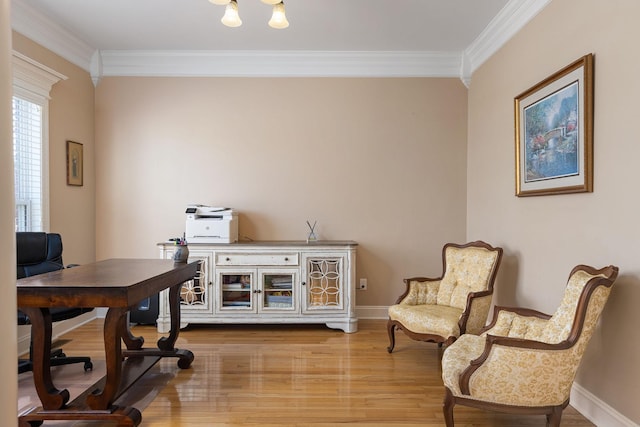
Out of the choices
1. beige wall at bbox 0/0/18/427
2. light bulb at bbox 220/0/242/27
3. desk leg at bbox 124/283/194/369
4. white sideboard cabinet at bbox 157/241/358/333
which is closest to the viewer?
beige wall at bbox 0/0/18/427

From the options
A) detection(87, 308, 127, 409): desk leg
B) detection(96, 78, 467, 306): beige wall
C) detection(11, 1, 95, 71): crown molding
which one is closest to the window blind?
detection(11, 1, 95, 71): crown molding

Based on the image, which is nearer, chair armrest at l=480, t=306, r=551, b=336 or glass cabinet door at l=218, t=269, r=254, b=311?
chair armrest at l=480, t=306, r=551, b=336

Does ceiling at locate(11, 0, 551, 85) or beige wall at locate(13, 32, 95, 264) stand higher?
ceiling at locate(11, 0, 551, 85)

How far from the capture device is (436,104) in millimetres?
4363

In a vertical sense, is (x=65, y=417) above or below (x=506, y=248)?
below

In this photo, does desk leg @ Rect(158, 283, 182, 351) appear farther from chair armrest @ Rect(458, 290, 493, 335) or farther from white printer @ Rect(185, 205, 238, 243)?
chair armrest @ Rect(458, 290, 493, 335)

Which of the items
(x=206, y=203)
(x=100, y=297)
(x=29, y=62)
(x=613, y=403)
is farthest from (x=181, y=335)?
(x=613, y=403)

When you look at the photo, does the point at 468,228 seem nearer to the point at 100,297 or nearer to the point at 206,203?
the point at 206,203

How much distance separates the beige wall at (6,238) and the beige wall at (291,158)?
10.9 feet

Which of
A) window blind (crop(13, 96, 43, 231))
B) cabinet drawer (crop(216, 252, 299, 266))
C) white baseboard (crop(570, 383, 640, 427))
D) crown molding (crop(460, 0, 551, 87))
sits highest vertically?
crown molding (crop(460, 0, 551, 87))

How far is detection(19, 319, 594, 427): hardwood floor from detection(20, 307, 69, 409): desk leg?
221mm

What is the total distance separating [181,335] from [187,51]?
9.64 feet

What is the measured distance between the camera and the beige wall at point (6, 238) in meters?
1.00

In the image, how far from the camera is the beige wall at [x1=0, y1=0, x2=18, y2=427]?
39.3 inches
